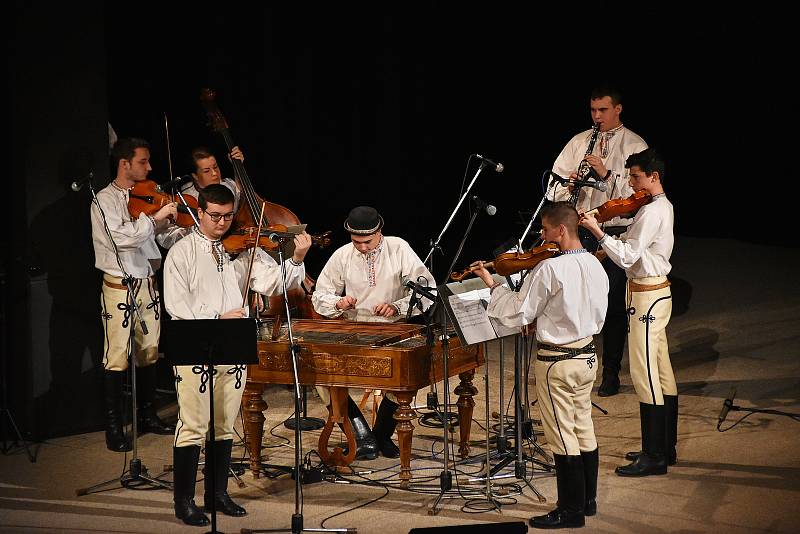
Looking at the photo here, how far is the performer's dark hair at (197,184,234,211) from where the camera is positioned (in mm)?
5527

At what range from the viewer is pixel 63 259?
726 centimetres

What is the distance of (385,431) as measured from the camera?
6.80 m

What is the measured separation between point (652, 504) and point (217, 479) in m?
2.31

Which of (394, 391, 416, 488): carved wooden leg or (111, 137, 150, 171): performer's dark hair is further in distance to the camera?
(111, 137, 150, 171): performer's dark hair

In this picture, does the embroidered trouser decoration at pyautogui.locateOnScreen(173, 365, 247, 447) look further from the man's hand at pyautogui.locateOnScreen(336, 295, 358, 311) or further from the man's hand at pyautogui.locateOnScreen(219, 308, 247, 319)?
the man's hand at pyautogui.locateOnScreen(336, 295, 358, 311)

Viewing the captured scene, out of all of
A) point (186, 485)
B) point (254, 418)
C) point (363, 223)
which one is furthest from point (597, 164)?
point (186, 485)

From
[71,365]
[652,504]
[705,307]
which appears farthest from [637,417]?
[71,365]

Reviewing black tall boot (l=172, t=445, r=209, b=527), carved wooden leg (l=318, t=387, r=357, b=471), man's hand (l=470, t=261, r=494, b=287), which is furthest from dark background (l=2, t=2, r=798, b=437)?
man's hand (l=470, t=261, r=494, b=287)

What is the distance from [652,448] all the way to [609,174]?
2.09 meters

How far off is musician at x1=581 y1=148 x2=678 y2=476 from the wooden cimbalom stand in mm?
956

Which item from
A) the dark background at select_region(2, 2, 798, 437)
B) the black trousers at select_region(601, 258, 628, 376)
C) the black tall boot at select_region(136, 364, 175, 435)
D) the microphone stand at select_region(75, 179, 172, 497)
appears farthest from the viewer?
the black trousers at select_region(601, 258, 628, 376)

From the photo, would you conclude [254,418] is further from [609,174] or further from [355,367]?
[609,174]

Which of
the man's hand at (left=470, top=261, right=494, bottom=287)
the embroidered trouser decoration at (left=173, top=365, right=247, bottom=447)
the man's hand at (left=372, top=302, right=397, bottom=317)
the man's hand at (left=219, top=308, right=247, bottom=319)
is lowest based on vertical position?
the embroidered trouser decoration at (left=173, top=365, right=247, bottom=447)

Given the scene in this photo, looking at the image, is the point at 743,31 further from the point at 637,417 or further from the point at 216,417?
the point at 216,417
